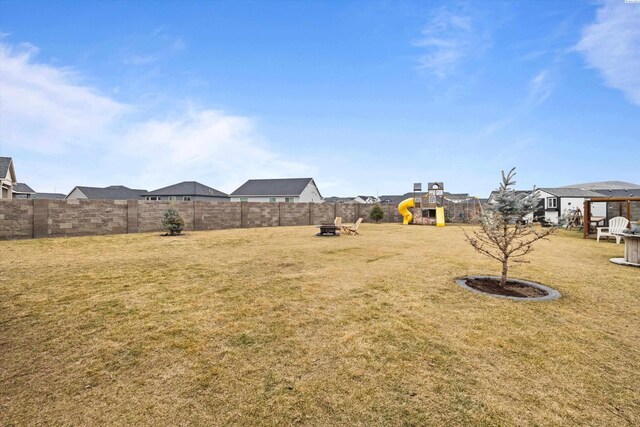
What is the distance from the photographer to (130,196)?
159ft

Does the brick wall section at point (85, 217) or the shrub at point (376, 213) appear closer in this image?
the brick wall section at point (85, 217)

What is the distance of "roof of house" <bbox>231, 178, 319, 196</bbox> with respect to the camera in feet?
136

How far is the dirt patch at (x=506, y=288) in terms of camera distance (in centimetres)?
534

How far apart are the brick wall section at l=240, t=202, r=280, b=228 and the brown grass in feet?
44.7

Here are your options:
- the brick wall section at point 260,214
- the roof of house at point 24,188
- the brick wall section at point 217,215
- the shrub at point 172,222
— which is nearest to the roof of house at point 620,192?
the brick wall section at point 260,214

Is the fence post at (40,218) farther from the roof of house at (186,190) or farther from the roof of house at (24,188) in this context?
the roof of house at (24,188)

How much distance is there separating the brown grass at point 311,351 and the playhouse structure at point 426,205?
68.1ft

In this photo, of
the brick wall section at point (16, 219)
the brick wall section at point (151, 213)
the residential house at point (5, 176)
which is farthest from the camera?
the residential house at point (5, 176)

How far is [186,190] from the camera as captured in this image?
4425 centimetres

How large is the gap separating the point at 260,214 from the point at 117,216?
8954 mm

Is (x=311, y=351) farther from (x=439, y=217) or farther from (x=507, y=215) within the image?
(x=439, y=217)

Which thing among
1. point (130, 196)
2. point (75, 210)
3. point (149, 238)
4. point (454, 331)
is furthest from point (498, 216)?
point (130, 196)

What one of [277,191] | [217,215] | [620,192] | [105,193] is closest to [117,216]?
[217,215]

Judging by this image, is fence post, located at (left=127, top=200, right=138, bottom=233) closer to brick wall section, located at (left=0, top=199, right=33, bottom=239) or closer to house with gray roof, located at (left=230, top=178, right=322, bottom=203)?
brick wall section, located at (left=0, top=199, right=33, bottom=239)
